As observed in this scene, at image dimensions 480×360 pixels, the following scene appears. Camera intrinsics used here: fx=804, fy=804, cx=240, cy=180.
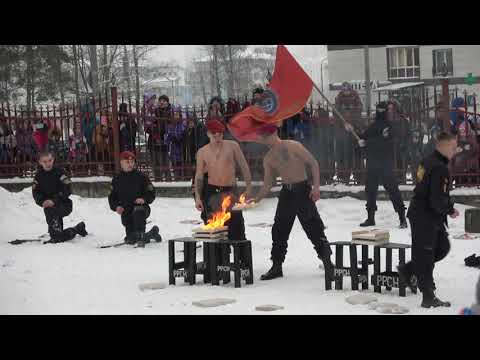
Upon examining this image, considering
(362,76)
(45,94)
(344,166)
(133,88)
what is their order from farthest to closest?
(362,76) < (133,88) < (45,94) < (344,166)

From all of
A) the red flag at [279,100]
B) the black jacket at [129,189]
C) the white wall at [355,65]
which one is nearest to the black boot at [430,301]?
the red flag at [279,100]

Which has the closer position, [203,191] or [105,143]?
[203,191]

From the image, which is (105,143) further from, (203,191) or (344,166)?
(203,191)

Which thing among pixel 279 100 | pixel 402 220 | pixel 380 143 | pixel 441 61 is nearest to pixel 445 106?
pixel 380 143

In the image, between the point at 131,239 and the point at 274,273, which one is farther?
→ the point at 131,239

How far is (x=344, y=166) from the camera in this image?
15086 millimetres

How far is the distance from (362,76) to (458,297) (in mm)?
43403

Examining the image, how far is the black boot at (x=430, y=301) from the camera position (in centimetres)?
703

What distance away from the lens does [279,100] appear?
30.1ft

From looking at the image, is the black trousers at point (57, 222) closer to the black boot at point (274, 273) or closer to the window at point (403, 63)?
the black boot at point (274, 273)

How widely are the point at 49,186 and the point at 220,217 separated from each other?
13.7 feet

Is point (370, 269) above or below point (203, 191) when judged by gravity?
below

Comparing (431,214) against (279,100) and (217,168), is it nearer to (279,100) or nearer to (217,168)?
(279,100)
